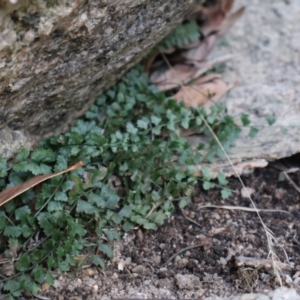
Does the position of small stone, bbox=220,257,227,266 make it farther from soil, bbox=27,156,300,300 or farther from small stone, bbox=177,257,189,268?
small stone, bbox=177,257,189,268

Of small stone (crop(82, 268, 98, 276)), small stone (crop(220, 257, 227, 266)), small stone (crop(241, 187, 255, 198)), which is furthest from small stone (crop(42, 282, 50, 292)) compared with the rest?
small stone (crop(241, 187, 255, 198))

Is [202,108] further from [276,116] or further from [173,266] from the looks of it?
[173,266]

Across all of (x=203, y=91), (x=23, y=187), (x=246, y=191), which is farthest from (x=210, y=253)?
(x=203, y=91)

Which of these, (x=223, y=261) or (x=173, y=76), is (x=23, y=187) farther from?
(x=173, y=76)

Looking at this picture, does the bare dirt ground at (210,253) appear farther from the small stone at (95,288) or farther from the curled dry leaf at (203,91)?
the curled dry leaf at (203,91)

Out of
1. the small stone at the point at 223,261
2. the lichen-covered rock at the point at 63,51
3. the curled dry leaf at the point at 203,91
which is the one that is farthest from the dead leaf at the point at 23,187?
the curled dry leaf at the point at 203,91

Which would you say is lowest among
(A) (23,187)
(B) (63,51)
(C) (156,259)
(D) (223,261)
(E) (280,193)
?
(E) (280,193)

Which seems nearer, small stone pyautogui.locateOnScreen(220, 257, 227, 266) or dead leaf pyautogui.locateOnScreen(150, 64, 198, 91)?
small stone pyautogui.locateOnScreen(220, 257, 227, 266)
